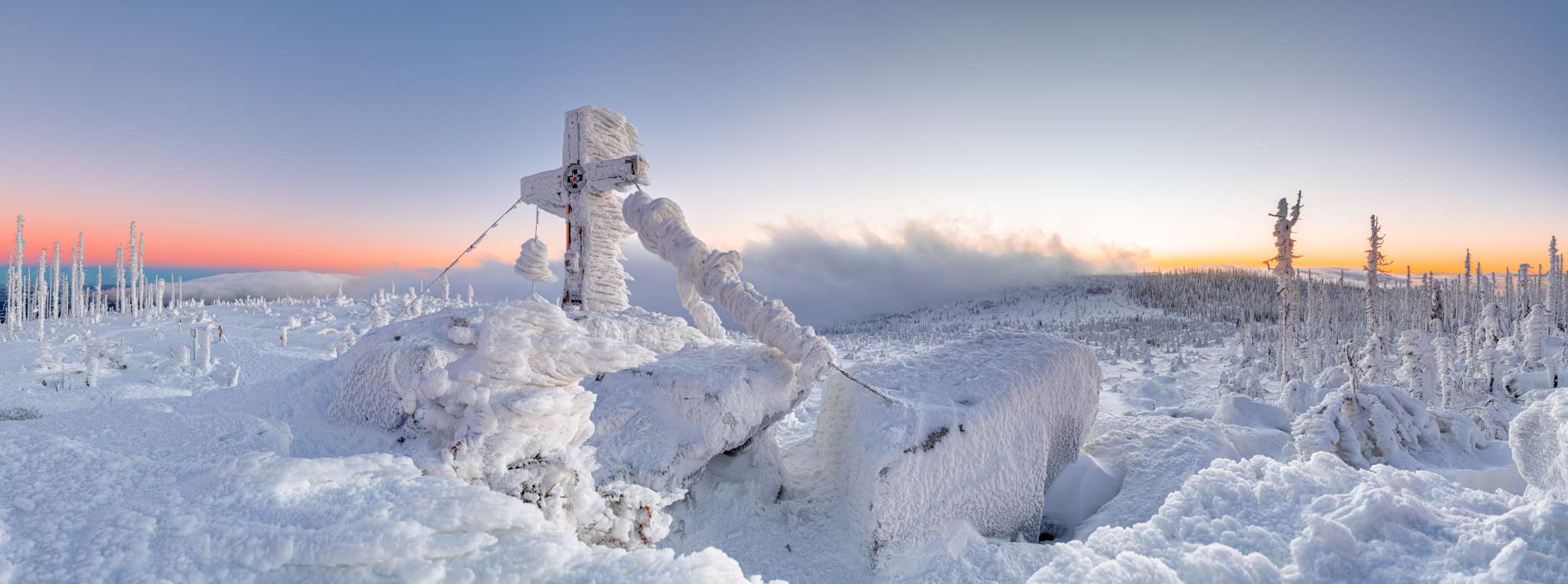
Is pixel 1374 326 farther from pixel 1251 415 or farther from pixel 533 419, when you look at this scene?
pixel 533 419

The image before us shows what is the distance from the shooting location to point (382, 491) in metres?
2.31

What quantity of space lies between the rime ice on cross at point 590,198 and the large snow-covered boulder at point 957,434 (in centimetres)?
301

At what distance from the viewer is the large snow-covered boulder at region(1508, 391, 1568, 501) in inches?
102

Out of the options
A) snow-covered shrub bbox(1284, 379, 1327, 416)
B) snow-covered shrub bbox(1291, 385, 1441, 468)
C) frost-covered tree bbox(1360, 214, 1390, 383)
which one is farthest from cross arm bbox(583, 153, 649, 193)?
frost-covered tree bbox(1360, 214, 1390, 383)

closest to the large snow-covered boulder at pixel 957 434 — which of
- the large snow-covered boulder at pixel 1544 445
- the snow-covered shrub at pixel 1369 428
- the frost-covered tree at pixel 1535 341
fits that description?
the snow-covered shrub at pixel 1369 428

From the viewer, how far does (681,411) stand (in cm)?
459

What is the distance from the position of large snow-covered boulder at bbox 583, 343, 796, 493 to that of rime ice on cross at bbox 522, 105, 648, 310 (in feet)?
6.09

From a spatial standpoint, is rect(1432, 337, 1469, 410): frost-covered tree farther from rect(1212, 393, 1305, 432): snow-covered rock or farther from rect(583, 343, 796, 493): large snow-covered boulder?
rect(583, 343, 796, 493): large snow-covered boulder

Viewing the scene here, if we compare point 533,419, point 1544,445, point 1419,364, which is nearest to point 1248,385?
point 1419,364

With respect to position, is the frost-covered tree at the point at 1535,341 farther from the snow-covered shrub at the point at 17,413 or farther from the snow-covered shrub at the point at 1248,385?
the snow-covered shrub at the point at 17,413

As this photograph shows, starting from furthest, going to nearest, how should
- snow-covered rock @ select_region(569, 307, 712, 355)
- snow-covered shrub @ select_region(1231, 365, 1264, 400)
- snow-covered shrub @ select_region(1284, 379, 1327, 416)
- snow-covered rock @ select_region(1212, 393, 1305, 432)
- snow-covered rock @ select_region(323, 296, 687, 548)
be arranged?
snow-covered shrub @ select_region(1231, 365, 1264, 400), snow-covered shrub @ select_region(1284, 379, 1327, 416), snow-covered rock @ select_region(1212, 393, 1305, 432), snow-covered rock @ select_region(569, 307, 712, 355), snow-covered rock @ select_region(323, 296, 687, 548)

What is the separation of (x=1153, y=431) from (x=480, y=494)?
20.8 ft

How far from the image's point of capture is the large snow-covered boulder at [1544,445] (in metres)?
2.59

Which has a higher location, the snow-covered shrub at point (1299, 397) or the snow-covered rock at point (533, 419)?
the snow-covered rock at point (533, 419)
